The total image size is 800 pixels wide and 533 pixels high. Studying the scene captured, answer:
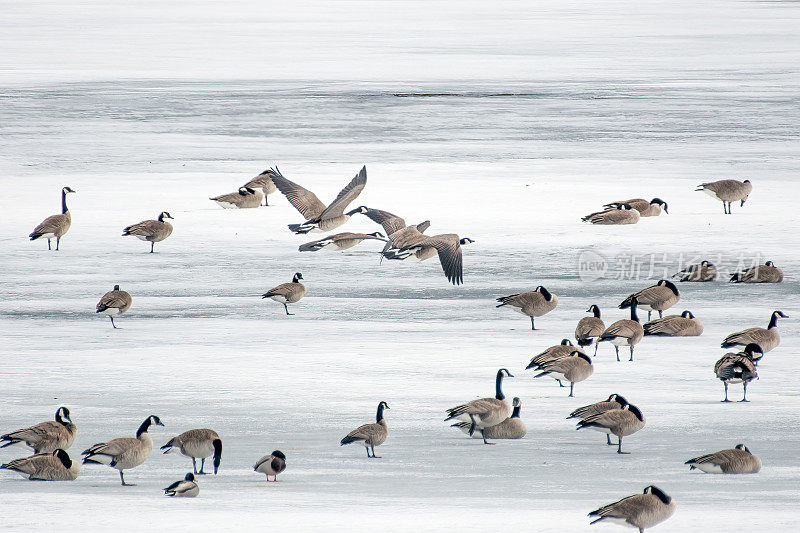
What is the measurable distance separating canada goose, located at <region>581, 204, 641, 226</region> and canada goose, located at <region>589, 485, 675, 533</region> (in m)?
7.99

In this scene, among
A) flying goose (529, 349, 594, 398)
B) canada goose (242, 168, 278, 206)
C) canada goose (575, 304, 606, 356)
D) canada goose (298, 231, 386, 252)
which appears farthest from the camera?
canada goose (242, 168, 278, 206)

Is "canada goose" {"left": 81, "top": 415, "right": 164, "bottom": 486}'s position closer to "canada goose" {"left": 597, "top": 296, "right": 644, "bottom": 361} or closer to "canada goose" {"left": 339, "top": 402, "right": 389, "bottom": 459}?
"canada goose" {"left": 339, "top": 402, "right": 389, "bottom": 459}

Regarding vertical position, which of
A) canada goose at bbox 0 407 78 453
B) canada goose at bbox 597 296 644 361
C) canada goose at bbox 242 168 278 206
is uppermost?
canada goose at bbox 242 168 278 206

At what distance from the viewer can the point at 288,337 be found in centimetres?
980

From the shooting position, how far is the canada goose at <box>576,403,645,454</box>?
6.95 metres

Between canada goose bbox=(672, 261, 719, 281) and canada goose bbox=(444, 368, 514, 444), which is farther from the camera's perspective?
canada goose bbox=(672, 261, 719, 281)

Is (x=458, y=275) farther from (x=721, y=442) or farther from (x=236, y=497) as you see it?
(x=236, y=497)

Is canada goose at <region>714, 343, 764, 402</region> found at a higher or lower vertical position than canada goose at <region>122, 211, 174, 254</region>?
lower

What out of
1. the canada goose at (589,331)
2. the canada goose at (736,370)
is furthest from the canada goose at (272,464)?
the canada goose at (589,331)

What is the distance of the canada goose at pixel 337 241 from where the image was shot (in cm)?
1255

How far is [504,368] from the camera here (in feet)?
27.7

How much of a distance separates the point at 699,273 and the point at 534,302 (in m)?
2.24

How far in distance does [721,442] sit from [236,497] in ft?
8.87

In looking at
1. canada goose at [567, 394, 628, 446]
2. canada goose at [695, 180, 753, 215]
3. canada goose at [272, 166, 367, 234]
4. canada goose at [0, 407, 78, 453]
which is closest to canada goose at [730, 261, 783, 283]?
canada goose at [695, 180, 753, 215]
